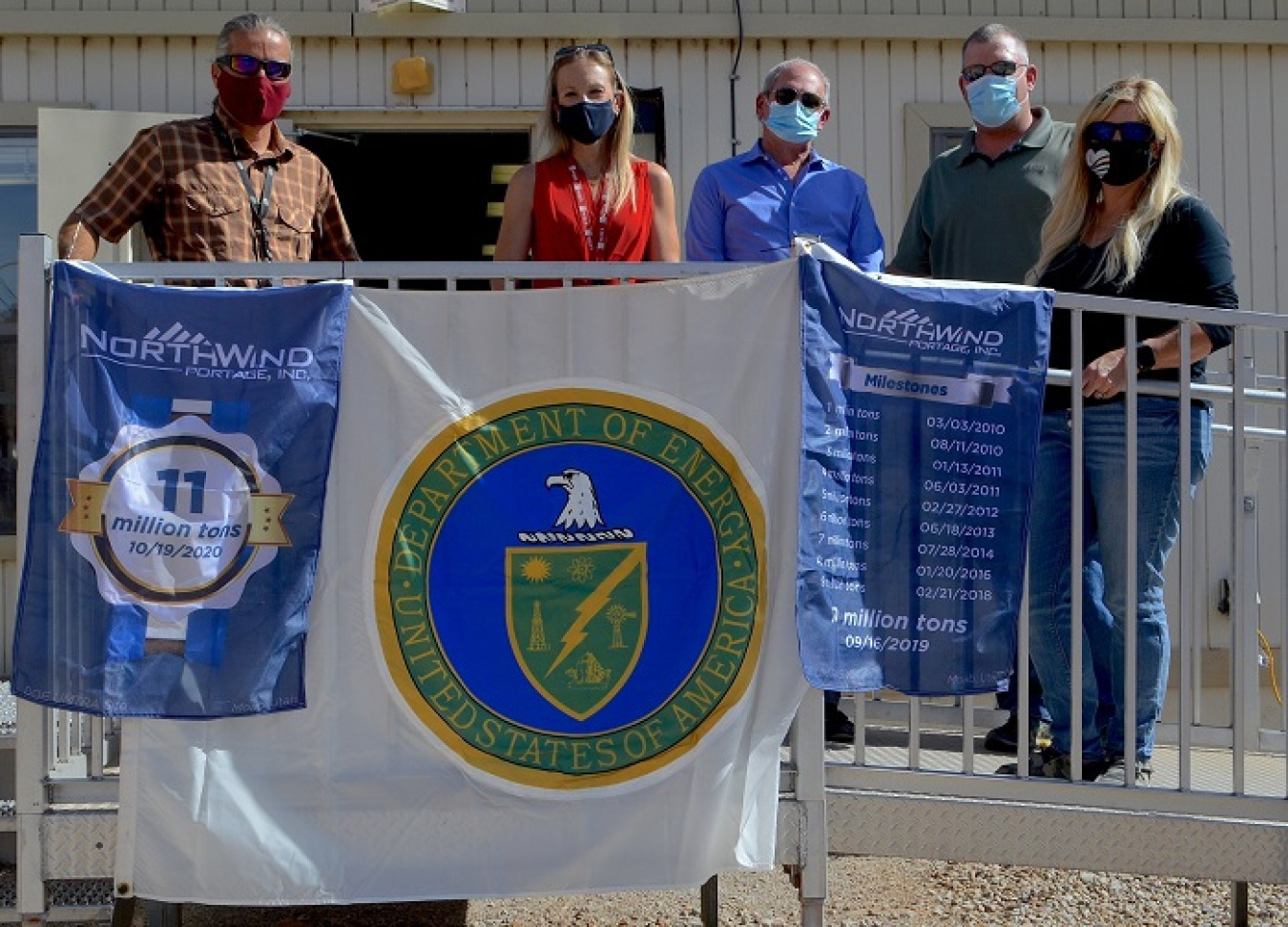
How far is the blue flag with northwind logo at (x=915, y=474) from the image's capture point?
12.9 feet

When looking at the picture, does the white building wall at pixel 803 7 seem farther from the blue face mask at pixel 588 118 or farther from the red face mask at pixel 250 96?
the blue face mask at pixel 588 118

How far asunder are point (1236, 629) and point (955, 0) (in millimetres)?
4485

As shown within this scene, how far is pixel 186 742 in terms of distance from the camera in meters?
3.88

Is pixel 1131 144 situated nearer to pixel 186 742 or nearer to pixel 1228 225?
pixel 186 742

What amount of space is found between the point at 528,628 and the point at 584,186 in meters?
1.50

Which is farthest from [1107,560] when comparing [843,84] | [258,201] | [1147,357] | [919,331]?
[843,84]

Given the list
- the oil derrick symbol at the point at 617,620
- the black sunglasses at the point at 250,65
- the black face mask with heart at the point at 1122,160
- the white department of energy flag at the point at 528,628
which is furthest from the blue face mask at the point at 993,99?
the oil derrick symbol at the point at 617,620

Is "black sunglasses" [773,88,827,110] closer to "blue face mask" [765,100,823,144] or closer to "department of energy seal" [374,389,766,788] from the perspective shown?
"blue face mask" [765,100,823,144]

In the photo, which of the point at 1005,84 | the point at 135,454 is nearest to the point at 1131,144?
the point at 1005,84

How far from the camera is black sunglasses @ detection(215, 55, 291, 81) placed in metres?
4.75

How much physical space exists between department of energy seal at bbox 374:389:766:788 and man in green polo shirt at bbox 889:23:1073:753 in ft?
5.16

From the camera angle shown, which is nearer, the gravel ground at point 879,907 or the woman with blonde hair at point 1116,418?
the woman with blonde hair at point 1116,418

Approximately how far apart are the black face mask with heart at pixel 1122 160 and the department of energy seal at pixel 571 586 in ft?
4.63

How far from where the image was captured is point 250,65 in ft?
15.6
